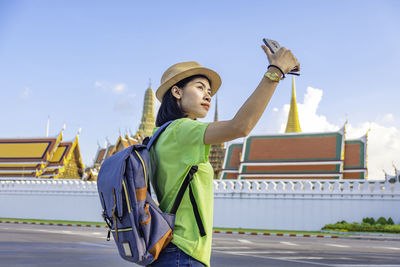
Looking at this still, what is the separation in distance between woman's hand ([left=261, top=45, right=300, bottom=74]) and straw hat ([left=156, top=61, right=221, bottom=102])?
0.41 meters

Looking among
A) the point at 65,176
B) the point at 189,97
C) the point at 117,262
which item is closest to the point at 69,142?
the point at 65,176

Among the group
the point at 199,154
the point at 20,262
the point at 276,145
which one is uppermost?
the point at 276,145

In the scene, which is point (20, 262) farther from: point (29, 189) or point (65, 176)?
point (65, 176)

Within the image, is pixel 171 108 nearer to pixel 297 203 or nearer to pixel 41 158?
pixel 297 203

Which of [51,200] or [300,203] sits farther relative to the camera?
[51,200]

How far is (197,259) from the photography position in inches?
78.9

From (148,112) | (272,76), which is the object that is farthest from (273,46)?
(148,112)

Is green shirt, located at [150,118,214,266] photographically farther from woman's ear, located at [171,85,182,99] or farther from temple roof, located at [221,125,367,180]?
temple roof, located at [221,125,367,180]

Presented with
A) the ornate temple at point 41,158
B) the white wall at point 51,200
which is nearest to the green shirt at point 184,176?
the white wall at point 51,200

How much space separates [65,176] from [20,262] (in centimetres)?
2773

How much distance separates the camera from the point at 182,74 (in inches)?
91.9

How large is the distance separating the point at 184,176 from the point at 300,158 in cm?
2475

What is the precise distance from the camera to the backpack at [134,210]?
1.91 metres

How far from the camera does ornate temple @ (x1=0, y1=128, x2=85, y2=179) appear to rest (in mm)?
32312
